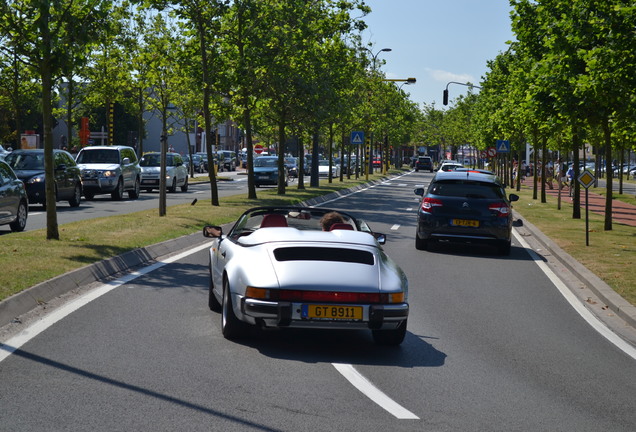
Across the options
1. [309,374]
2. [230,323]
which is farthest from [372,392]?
[230,323]

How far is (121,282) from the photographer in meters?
12.8

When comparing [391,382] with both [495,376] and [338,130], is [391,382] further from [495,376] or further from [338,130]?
[338,130]

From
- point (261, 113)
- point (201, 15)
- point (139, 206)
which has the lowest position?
point (139, 206)

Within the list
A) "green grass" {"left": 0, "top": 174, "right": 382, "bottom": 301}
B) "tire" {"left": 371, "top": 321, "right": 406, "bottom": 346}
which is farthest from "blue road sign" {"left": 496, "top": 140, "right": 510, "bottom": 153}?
"tire" {"left": 371, "top": 321, "right": 406, "bottom": 346}

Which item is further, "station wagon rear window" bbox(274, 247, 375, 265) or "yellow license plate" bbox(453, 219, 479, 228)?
"yellow license plate" bbox(453, 219, 479, 228)

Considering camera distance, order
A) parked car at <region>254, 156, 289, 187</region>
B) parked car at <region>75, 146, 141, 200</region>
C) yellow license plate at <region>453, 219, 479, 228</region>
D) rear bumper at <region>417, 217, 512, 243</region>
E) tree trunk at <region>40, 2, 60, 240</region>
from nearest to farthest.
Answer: tree trunk at <region>40, 2, 60, 240</region> < rear bumper at <region>417, 217, 512, 243</region> < yellow license plate at <region>453, 219, 479, 228</region> < parked car at <region>75, 146, 141, 200</region> < parked car at <region>254, 156, 289, 187</region>

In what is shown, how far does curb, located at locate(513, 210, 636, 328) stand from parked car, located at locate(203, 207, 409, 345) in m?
3.74

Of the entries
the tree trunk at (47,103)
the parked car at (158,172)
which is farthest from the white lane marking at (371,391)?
the parked car at (158,172)

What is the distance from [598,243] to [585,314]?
934 cm

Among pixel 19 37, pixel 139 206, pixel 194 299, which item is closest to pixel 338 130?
pixel 139 206

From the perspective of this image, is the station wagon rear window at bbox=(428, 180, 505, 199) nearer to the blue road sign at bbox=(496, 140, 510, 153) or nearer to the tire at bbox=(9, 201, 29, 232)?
the tire at bbox=(9, 201, 29, 232)

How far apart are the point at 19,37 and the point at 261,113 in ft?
92.0

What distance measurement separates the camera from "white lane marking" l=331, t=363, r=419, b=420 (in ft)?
21.1

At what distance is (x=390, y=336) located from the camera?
8.77 metres
